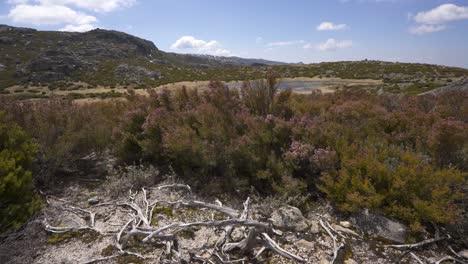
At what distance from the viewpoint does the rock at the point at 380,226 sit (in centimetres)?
361

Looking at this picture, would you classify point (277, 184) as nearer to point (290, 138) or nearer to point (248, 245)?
point (290, 138)

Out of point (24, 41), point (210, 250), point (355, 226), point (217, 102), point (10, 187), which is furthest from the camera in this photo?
point (24, 41)

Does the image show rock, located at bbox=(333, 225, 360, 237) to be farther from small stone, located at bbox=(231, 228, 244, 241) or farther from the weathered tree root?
small stone, located at bbox=(231, 228, 244, 241)


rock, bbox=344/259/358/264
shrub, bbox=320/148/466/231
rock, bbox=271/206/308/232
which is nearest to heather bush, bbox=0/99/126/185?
rock, bbox=271/206/308/232

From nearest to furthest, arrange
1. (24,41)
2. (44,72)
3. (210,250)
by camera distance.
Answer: (210,250) → (44,72) → (24,41)

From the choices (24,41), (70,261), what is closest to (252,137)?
(70,261)

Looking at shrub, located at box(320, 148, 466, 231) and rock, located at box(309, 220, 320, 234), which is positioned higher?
shrub, located at box(320, 148, 466, 231)

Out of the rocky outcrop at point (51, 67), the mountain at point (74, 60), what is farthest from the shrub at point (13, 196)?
the rocky outcrop at point (51, 67)

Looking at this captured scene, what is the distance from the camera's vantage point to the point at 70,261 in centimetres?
337

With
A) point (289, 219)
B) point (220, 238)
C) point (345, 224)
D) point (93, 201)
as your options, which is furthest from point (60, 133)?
point (345, 224)

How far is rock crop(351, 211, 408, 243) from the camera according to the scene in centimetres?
361

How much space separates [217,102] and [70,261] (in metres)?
4.24

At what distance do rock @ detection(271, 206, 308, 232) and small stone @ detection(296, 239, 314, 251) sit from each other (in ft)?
0.68

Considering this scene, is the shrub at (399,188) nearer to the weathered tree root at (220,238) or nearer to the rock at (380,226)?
the rock at (380,226)
